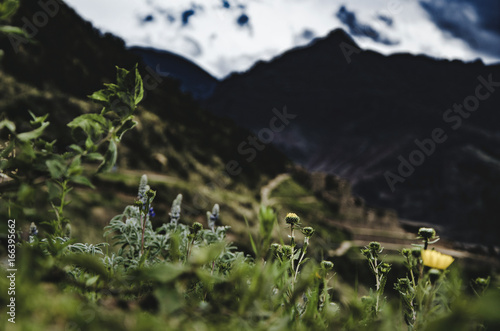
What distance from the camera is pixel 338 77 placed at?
127438 mm

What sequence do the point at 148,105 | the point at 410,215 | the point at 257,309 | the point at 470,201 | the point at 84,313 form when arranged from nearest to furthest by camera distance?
the point at 84,313
the point at 257,309
the point at 148,105
the point at 470,201
the point at 410,215

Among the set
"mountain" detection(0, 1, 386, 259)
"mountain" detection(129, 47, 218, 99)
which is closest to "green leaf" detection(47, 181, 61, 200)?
"mountain" detection(0, 1, 386, 259)

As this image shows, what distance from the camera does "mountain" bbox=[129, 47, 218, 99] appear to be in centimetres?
9700

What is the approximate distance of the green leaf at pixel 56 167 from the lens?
3.13ft

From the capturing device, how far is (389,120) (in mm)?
117375

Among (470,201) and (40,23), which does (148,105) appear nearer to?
(40,23)

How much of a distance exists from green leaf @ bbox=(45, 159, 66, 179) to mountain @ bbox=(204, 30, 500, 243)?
10321cm

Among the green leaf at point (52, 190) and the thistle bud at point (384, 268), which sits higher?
the green leaf at point (52, 190)

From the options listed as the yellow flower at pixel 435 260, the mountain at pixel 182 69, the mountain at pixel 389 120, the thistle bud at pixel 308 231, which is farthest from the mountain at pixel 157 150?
the mountain at pixel 389 120

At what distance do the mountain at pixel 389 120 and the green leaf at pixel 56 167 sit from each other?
103m

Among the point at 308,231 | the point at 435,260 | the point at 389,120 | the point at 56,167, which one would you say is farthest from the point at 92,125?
the point at 389,120

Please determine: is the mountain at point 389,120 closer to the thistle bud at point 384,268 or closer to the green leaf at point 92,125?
the thistle bud at point 384,268

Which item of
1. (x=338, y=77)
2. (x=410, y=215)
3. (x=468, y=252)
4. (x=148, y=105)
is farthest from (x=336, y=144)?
(x=148, y=105)

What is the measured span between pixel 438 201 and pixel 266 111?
65.0 m
